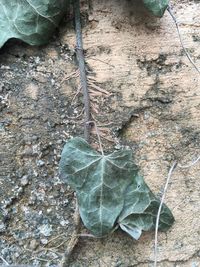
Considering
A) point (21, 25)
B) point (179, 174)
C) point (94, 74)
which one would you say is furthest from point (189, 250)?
point (21, 25)

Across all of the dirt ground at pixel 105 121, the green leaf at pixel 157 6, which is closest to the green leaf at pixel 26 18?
the dirt ground at pixel 105 121

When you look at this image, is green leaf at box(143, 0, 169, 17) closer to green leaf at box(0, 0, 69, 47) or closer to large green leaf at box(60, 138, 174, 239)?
green leaf at box(0, 0, 69, 47)

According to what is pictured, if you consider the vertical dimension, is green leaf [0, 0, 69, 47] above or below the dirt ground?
above

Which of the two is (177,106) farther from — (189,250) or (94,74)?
(189,250)

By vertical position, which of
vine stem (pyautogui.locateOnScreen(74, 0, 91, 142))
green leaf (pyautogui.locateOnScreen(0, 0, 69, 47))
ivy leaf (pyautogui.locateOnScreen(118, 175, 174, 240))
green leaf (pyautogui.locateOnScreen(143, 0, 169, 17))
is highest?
green leaf (pyautogui.locateOnScreen(143, 0, 169, 17))

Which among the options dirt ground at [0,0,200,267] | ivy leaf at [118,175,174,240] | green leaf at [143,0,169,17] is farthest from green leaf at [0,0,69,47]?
ivy leaf at [118,175,174,240]

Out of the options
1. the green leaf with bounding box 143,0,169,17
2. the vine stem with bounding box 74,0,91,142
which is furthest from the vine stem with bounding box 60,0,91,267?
the green leaf with bounding box 143,0,169,17

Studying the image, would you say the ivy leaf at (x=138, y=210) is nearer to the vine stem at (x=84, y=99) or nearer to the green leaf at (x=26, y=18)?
the vine stem at (x=84, y=99)
